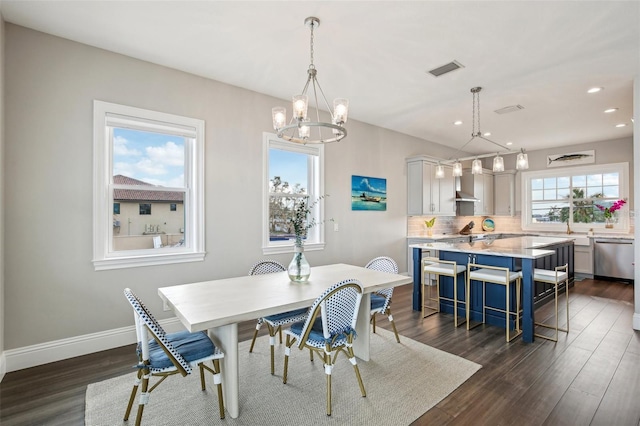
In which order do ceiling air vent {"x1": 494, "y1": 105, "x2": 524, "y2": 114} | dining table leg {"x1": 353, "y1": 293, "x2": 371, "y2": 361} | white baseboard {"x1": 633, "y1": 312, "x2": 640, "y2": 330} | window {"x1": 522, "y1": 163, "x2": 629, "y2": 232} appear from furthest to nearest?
window {"x1": 522, "y1": 163, "x2": 629, "y2": 232}
ceiling air vent {"x1": 494, "y1": 105, "x2": 524, "y2": 114}
white baseboard {"x1": 633, "y1": 312, "x2": 640, "y2": 330}
dining table leg {"x1": 353, "y1": 293, "x2": 371, "y2": 361}

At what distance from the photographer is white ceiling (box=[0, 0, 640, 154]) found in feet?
7.97

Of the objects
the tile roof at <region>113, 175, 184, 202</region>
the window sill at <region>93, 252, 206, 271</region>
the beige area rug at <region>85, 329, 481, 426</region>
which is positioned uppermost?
the tile roof at <region>113, 175, 184, 202</region>

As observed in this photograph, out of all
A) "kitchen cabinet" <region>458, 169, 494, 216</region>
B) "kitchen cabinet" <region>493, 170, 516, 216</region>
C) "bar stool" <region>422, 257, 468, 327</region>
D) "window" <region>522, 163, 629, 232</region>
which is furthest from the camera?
"kitchen cabinet" <region>493, 170, 516, 216</region>

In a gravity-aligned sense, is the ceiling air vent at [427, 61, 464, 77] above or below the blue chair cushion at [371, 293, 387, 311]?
above

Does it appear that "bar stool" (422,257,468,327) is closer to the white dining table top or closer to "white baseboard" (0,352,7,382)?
the white dining table top

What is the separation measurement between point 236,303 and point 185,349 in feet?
1.38

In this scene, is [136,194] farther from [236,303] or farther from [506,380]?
[506,380]

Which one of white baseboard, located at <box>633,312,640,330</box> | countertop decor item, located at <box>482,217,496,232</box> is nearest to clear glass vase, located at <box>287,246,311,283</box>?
white baseboard, located at <box>633,312,640,330</box>

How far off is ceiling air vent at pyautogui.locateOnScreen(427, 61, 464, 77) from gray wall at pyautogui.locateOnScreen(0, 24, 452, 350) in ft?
4.75

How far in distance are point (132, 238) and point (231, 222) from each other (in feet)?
3.37

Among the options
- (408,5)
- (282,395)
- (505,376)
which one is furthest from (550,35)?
(282,395)

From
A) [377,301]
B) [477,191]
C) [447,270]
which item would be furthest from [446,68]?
[477,191]

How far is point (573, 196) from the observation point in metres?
6.96

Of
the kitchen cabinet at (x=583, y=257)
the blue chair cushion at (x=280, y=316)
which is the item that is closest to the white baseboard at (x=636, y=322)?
the kitchen cabinet at (x=583, y=257)
